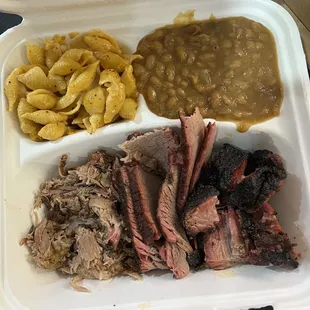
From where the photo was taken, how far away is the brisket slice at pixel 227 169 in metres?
2.19

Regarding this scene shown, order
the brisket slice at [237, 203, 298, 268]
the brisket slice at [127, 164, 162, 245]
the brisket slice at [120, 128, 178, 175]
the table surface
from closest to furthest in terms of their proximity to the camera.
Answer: the brisket slice at [237, 203, 298, 268], the brisket slice at [127, 164, 162, 245], the brisket slice at [120, 128, 178, 175], the table surface

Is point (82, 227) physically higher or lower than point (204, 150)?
lower

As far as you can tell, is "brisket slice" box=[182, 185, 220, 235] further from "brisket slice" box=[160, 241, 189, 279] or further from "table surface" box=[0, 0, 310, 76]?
"table surface" box=[0, 0, 310, 76]

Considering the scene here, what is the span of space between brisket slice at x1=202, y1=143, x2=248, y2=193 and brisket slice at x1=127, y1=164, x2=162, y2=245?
0.28 m

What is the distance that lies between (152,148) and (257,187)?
23.0 inches

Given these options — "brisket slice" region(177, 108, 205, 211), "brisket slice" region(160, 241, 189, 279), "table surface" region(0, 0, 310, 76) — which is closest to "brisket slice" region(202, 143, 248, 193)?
"brisket slice" region(177, 108, 205, 211)

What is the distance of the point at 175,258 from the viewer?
2189 mm

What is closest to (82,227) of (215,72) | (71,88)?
(71,88)

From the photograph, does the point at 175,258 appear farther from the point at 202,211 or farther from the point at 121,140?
the point at 121,140

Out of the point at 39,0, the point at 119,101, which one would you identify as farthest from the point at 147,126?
the point at 39,0

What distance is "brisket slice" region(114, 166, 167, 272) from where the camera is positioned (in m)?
2.20

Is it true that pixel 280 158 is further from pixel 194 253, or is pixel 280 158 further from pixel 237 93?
pixel 194 253

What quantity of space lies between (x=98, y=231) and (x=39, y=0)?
4.20 ft

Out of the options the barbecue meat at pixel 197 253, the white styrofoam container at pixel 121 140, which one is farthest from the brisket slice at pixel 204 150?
the barbecue meat at pixel 197 253
